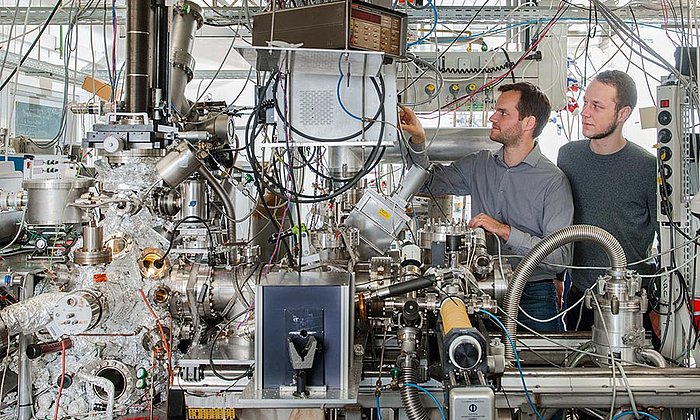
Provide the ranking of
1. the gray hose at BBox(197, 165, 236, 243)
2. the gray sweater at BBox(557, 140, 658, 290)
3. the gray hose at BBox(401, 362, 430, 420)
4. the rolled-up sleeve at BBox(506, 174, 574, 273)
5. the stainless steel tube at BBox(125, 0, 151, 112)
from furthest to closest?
the gray sweater at BBox(557, 140, 658, 290) → the rolled-up sleeve at BBox(506, 174, 574, 273) → the gray hose at BBox(197, 165, 236, 243) → the stainless steel tube at BBox(125, 0, 151, 112) → the gray hose at BBox(401, 362, 430, 420)

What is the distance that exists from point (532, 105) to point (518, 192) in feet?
1.24

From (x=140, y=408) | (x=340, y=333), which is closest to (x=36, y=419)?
(x=140, y=408)

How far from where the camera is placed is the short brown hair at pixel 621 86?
259cm

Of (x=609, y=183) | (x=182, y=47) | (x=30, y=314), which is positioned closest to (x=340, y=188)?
(x=30, y=314)

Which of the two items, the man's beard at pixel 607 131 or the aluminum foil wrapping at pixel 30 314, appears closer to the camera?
the aluminum foil wrapping at pixel 30 314

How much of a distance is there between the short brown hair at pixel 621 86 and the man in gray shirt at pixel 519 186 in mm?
260

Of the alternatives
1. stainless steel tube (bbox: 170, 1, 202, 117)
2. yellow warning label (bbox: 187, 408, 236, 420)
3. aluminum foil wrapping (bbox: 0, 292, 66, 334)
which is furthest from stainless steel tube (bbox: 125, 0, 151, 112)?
yellow warning label (bbox: 187, 408, 236, 420)

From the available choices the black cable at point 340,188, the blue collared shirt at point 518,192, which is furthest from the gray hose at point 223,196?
the blue collared shirt at point 518,192

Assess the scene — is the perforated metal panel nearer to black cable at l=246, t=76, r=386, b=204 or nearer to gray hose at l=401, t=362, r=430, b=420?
black cable at l=246, t=76, r=386, b=204

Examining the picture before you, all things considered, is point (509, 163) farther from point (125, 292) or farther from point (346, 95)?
point (125, 292)

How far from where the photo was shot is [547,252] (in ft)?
6.27

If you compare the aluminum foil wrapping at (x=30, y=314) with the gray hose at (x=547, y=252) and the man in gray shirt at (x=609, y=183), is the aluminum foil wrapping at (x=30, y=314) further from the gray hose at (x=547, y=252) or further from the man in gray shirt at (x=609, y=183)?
the man in gray shirt at (x=609, y=183)

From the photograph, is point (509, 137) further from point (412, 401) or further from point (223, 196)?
point (412, 401)

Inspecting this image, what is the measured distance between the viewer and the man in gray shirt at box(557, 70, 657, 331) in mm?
2504
